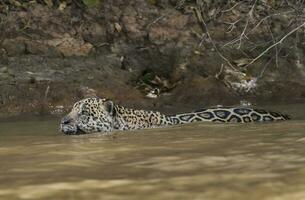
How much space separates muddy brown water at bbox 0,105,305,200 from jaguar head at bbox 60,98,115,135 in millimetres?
2216

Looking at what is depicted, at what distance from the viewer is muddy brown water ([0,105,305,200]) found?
2742 mm

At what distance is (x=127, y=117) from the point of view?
7.98m

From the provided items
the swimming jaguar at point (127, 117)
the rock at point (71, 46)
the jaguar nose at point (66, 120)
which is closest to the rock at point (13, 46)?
the rock at point (71, 46)

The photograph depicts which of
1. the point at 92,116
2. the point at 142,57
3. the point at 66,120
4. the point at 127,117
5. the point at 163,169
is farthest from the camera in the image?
the point at 142,57

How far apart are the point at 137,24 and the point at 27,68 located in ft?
8.43

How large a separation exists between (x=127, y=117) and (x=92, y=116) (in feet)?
1.55

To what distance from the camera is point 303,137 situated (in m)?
4.72

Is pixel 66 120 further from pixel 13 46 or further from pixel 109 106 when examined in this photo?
pixel 13 46

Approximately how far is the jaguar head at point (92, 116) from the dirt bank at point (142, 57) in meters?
2.73

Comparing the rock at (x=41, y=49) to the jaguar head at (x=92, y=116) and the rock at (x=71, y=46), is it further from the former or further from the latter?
the jaguar head at (x=92, y=116)

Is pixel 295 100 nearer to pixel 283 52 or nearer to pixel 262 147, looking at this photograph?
pixel 283 52

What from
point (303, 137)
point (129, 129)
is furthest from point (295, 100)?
point (303, 137)

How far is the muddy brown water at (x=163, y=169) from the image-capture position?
274 cm

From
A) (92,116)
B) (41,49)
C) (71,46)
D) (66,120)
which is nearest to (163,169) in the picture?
(66,120)
